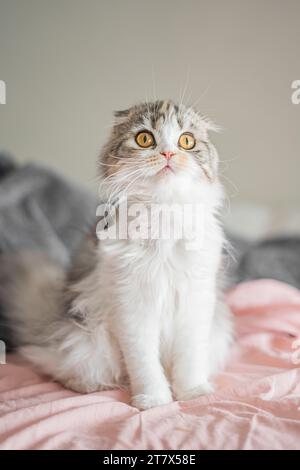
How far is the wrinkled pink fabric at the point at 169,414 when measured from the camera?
87 centimetres

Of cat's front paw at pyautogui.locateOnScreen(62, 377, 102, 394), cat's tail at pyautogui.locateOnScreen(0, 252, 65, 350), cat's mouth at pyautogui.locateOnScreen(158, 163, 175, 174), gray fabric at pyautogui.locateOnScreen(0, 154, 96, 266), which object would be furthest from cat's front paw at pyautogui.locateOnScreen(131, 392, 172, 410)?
gray fabric at pyautogui.locateOnScreen(0, 154, 96, 266)

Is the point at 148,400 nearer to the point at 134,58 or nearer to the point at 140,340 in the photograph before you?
the point at 140,340

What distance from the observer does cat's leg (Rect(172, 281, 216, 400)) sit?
1.15m

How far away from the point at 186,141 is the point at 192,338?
18.5 inches

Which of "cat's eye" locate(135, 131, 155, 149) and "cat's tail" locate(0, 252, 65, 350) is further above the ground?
"cat's eye" locate(135, 131, 155, 149)

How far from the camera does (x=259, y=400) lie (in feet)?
3.44

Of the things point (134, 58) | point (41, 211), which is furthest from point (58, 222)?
point (134, 58)

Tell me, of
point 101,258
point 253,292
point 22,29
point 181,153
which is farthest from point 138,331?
point 22,29

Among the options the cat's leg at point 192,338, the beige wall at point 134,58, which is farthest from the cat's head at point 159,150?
the cat's leg at point 192,338

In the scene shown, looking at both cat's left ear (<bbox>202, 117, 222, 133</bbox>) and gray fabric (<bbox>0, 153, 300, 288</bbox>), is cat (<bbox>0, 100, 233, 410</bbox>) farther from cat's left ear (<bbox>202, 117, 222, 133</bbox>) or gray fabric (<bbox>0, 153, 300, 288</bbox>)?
gray fabric (<bbox>0, 153, 300, 288</bbox>)

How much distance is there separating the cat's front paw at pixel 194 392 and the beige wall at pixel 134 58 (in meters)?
0.58

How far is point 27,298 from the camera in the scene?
1.43 m

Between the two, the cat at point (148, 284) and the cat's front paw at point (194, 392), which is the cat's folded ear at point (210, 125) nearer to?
the cat at point (148, 284)
